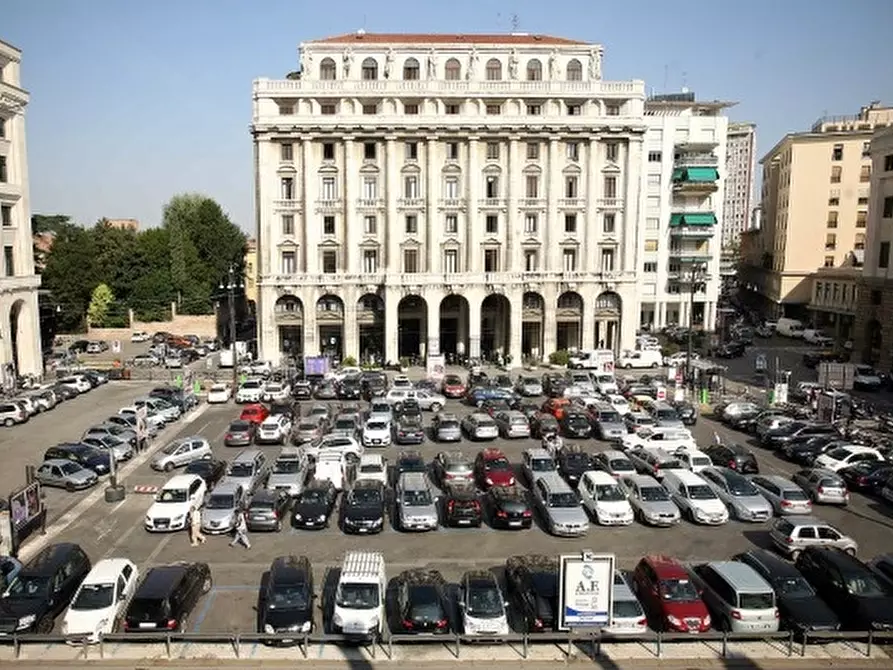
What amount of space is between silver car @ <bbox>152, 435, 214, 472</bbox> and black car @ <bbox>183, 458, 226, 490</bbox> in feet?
9.49

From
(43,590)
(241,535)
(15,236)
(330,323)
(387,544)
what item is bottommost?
(387,544)

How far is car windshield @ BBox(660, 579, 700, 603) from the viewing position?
59.9ft

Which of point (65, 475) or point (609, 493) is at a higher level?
point (609, 493)

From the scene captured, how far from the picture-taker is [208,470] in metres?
29.8

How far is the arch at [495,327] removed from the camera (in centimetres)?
6297


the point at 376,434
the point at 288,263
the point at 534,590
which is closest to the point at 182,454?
the point at 376,434

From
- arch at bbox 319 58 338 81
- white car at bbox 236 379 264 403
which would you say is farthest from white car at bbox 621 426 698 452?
arch at bbox 319 58 338 81

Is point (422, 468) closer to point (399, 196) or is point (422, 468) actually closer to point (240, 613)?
point (240, 613)

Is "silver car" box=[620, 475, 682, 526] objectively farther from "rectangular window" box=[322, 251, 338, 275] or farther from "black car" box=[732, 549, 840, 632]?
"rectangular window" box=[322, 251, 338, 275]

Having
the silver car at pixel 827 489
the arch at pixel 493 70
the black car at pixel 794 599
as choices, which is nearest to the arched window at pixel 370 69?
the arch at pixel 493 70

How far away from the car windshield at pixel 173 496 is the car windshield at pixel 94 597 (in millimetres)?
7898

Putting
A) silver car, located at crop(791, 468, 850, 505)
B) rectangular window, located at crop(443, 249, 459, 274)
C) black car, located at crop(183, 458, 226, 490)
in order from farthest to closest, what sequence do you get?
rectangular window, located at crop(443, 249, 459, 274), black car, located at crop(183, 458, 226, 490), silver car, located at crop(791, 468, 850, 505)

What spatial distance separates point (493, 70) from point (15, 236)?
4011 cm

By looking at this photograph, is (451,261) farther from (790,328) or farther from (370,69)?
(790,328)
